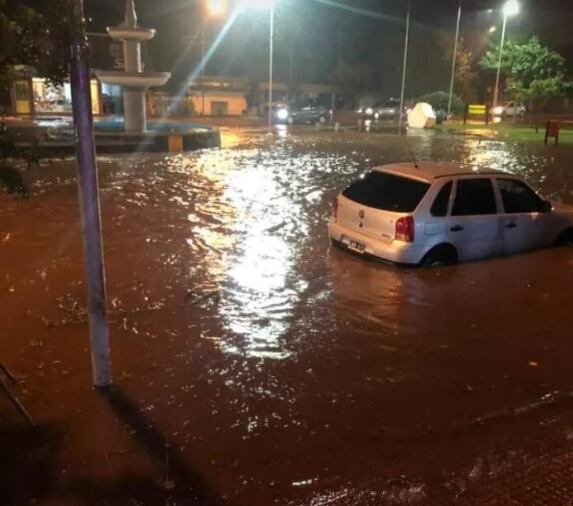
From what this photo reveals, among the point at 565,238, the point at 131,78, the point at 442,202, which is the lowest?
the point at 565,238

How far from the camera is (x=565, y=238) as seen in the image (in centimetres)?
1079

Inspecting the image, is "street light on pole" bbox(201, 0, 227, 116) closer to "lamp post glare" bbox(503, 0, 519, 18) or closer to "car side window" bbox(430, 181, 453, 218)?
"lamp post glare" bbox(503, 0, 519, 18)

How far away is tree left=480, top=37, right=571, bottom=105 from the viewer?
54.6m

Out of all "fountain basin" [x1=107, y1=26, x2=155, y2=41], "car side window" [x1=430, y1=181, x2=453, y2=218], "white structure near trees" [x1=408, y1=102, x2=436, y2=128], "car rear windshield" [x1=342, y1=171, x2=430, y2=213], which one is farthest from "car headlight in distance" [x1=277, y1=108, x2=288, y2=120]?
"car side window" [x1=430, y1=181, x2=453, y2=218]

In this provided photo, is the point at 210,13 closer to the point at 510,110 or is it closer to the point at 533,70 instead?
the point at 510,110

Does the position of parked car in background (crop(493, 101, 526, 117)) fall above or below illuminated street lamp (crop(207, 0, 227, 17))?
below

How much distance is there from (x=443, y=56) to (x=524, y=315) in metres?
61.4

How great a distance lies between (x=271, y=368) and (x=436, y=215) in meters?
3.93

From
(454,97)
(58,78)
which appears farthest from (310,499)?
(454,97)

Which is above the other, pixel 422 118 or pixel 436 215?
pixel 436 215

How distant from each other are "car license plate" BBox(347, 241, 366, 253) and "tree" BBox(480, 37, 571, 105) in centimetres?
5098

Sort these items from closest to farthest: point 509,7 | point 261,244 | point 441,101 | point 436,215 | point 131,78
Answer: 1. point 436,215
2. point 261,244
3. point 131,78
4. point 509,7
5. point 441,101

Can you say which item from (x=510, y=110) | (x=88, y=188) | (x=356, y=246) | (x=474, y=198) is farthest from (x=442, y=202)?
(x=510, y=110)

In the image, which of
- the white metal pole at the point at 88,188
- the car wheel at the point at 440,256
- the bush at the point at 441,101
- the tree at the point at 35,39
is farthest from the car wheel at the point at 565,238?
the bush at the point at 441,101
